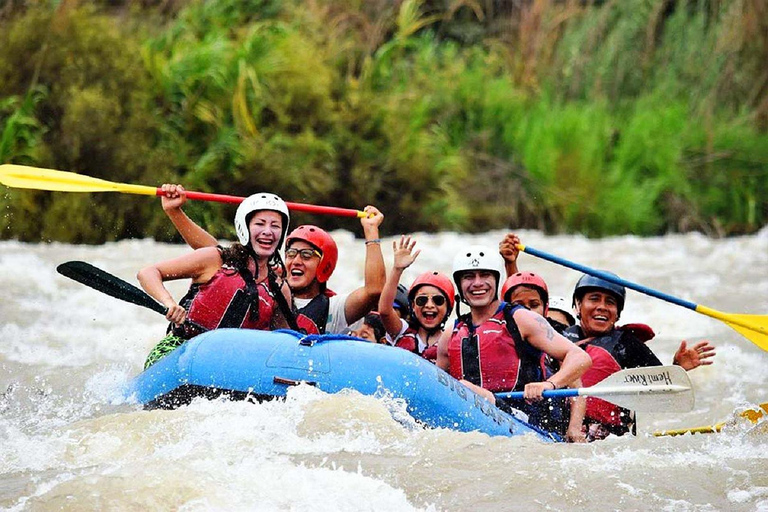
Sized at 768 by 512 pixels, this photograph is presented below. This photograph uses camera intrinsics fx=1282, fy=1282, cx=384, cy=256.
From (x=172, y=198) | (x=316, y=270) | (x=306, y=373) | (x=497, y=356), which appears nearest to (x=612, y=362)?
(x=497, y=356)

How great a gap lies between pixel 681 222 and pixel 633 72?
207cm

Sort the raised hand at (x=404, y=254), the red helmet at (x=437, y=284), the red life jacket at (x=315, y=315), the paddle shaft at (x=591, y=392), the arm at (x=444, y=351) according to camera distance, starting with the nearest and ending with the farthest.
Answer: the paddle shaft at (x=591, y=392)
the raised hand at (x=404, y=254)
the arm at (x=444, y=351)
the red life jacket at (x=315, y=315)
the red helmet at (x=437, y=284)

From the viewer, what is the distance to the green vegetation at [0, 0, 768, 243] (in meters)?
12.6

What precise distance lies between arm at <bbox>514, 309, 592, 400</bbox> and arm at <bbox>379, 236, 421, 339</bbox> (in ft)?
1.89

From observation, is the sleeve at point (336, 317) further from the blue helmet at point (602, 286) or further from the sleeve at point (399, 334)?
the blue helmet at point (602, 286)

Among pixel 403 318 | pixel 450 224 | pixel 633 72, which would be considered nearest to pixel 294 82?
pixel 450 224

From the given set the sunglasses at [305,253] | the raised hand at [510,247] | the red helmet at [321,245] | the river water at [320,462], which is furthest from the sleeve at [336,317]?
the river water at [320,462]

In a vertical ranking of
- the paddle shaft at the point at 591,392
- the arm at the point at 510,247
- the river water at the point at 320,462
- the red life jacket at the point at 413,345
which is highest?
the arm at the point at 510,247

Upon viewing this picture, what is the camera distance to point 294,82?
13.9m

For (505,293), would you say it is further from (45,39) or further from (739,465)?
(45,39)

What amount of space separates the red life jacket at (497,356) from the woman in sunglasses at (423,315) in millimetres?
433

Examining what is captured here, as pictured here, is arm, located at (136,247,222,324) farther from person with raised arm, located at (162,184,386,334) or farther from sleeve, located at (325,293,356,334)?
sleeve, located at (325,293,356,334)

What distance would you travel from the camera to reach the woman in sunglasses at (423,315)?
6363 mm

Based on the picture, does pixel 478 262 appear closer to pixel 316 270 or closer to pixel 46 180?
pixel 316 270
